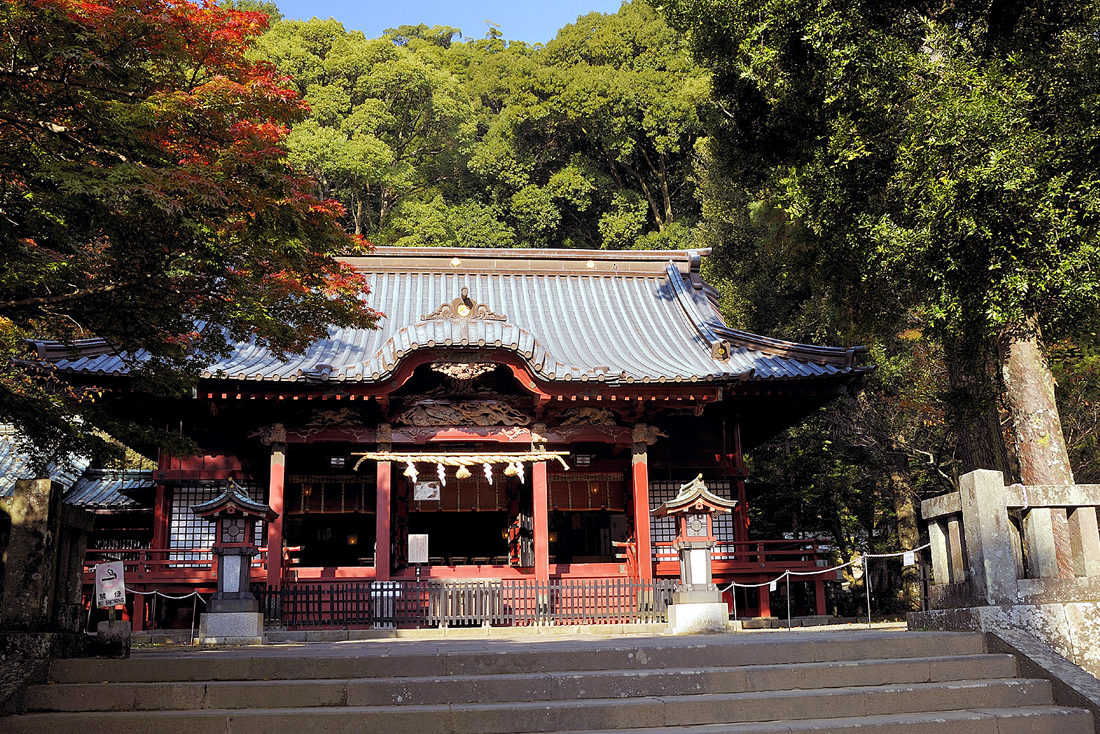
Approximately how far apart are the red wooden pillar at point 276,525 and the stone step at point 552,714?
8227mm

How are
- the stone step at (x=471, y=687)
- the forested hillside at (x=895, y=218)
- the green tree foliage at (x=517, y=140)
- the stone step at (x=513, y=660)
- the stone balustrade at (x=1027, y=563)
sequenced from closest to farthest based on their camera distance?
the stone step at (x=471, y=687) → the stone step at (x=513, y=660) → the stone balustrade at (x=1027, y=563) → the forested hillside at (x=895, y=218) → the green tree foliage at (x=517, y=140)

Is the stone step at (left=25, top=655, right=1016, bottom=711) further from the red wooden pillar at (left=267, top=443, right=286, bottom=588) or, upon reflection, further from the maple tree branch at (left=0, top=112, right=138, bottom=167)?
the red wooden pillar at (left=267, top=443, right=286, bottom=588)

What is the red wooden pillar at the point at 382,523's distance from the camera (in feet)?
47.6

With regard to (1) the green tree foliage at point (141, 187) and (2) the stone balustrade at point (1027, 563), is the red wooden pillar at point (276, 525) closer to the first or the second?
(1) the green tree foliage at point (141, 187)

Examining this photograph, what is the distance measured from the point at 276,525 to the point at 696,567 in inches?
278

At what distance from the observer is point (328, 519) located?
18125 millimetres

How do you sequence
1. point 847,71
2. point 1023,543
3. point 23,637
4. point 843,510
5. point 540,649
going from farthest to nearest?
1. point 843,510
2. point 847,71
3. point 1023,543
4. point 540,649
5. point 23,637

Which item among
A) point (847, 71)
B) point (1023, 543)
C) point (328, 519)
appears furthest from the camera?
point (328, 519)

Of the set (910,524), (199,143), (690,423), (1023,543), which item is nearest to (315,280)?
(199,143)

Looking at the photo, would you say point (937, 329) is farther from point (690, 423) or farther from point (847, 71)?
point (690, 423)

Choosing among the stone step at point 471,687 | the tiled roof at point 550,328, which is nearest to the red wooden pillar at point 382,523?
the tiled roof at point 550,328

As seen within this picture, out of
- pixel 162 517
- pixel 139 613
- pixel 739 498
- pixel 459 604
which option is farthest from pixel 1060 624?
pixel 162 517

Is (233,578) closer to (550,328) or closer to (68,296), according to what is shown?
(68,296)

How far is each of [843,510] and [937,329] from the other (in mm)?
11226
